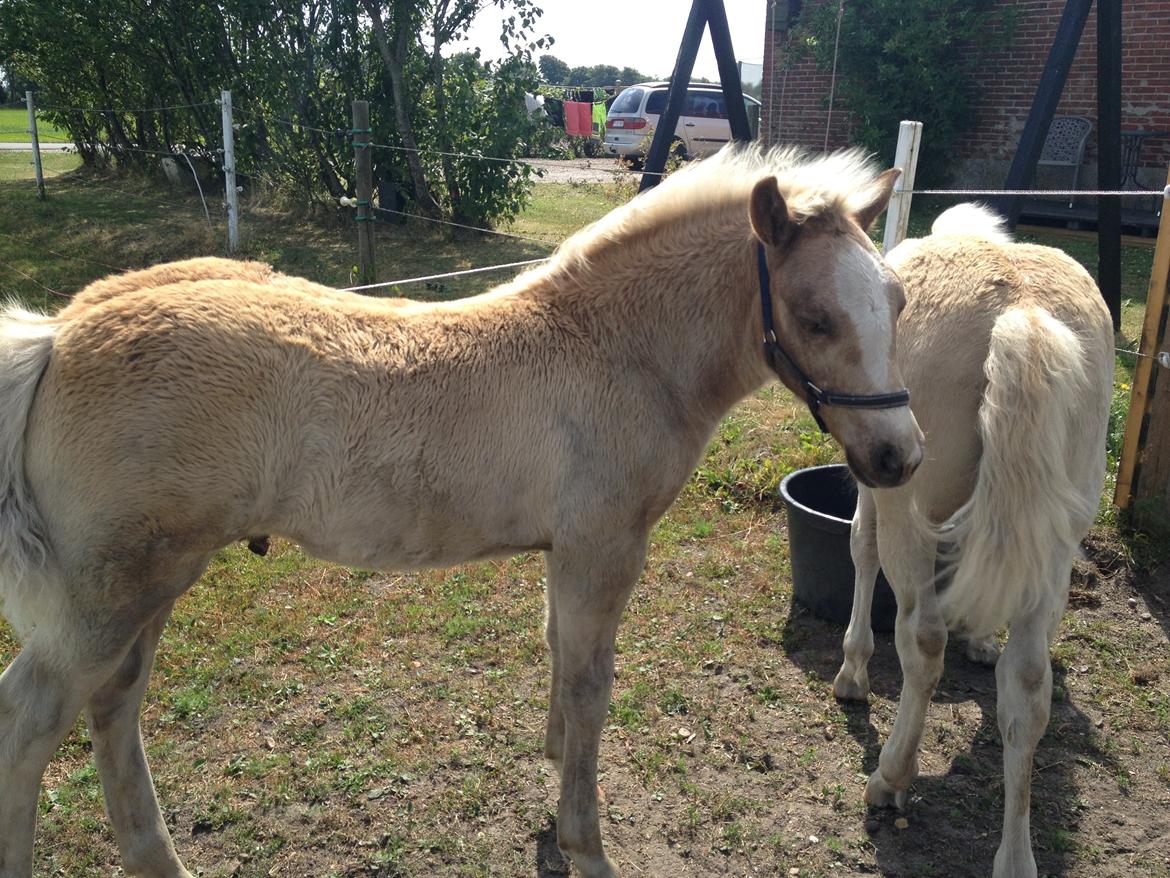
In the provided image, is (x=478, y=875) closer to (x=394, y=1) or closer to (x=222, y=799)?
(x=222, y=799)

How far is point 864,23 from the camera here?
12.9 metres

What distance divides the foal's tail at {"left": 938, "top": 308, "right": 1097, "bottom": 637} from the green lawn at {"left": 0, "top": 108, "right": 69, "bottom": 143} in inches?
960

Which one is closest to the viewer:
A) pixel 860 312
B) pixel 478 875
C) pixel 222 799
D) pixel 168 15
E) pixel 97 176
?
pixel 860 312

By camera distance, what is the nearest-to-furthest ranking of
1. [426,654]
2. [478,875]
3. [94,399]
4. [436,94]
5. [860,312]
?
[94,399]
[860,312]
[478,875]
[426,654]
[436,94]

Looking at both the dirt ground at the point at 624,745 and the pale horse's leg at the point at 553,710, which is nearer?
the dirt ground at the point at 624,745

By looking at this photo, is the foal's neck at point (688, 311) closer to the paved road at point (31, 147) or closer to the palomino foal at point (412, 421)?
the palomino foal at point (412, 421)

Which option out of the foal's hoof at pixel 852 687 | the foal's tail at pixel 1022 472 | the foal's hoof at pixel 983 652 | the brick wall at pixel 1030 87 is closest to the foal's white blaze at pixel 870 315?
the foal's tail at pixel 1022 472

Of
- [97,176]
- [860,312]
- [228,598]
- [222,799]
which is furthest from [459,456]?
[97,176]

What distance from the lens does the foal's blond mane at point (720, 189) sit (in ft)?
8.15

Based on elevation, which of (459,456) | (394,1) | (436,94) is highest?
(394,1)

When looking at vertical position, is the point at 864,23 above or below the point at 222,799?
above

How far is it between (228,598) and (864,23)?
12273mm

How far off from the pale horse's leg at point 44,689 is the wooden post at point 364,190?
21.8 ft

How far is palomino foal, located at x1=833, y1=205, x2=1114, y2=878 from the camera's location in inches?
96.7
